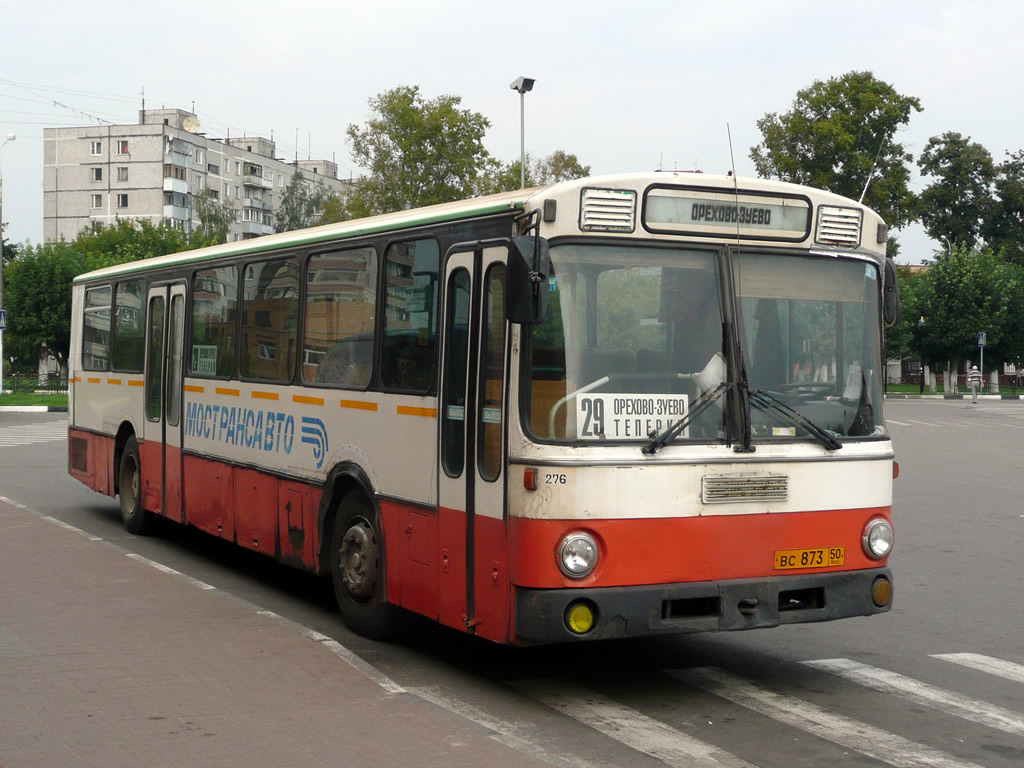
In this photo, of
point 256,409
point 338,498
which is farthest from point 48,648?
point 256,409

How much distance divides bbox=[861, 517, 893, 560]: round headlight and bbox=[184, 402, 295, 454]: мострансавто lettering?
14.1ft

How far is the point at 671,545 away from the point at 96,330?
10.3 metres

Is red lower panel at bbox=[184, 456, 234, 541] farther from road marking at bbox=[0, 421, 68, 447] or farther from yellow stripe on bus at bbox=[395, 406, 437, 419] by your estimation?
road marking at bbox=[0, 421, 68, 447]

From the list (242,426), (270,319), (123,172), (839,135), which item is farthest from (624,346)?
(123,172)

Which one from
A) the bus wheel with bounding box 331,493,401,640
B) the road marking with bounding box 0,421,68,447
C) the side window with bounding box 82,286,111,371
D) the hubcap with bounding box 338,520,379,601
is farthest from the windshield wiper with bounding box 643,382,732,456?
the road marking with bounding box 0,421,68,447

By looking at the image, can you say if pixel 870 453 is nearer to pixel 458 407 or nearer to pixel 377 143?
pixel 458 407

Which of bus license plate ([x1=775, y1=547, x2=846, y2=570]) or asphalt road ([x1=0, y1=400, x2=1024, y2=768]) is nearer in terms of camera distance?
asphalt road ([x1=0, y1=400, x2=1024, y2=768])

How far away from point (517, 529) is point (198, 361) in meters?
6.10

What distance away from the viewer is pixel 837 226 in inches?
297

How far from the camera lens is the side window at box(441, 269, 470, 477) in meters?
7.38

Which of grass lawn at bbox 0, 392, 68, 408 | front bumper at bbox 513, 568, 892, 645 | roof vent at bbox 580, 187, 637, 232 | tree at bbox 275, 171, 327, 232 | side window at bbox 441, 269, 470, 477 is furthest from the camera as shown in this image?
tree at bbox 275, 171, 327, 232

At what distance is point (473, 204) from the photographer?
7688mm

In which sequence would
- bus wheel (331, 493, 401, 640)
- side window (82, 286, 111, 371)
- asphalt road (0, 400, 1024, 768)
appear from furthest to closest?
side window (82, 286, 111, 371) → bus wheel (331, 493, 401, 640) → asphalt road (0, 400, 1024, 768)

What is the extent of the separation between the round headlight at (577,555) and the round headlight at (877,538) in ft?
5.59
